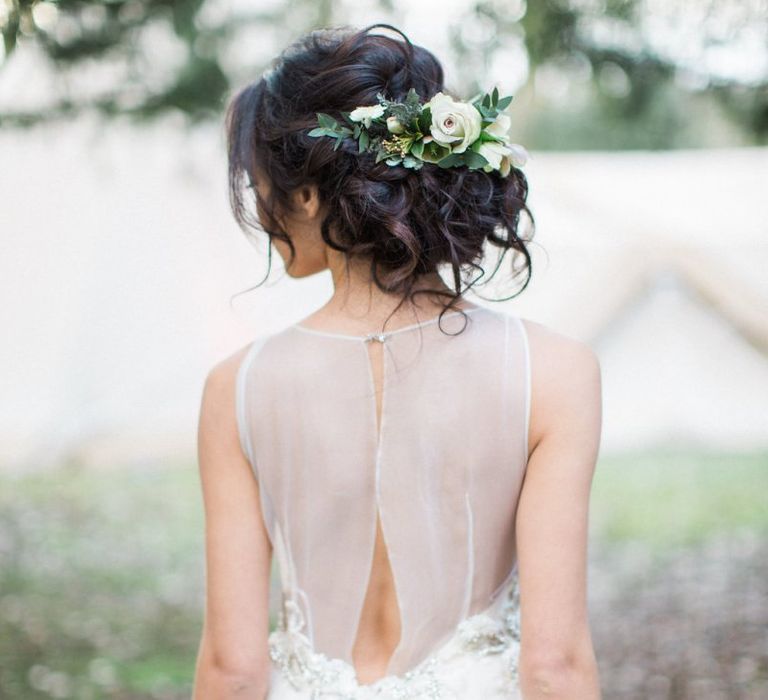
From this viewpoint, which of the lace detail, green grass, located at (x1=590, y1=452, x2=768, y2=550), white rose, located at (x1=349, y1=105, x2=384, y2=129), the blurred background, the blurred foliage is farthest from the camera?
green grass, located at (x1=590, y1=452, x2=768, y2=550)

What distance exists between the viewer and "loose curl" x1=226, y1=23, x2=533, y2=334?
1.34 m

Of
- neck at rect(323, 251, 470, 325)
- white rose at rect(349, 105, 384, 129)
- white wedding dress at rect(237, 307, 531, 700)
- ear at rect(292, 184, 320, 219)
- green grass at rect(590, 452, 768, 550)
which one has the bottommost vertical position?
green grass at rect(590, 452, 768, 550)

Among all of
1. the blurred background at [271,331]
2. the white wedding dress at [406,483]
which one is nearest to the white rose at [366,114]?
the white wedding dress at [406,483]

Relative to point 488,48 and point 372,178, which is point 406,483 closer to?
point 372,178

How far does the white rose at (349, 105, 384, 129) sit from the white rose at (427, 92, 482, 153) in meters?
0.08

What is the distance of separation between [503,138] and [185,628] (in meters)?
3.49

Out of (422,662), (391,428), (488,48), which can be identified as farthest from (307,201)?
(488,48)

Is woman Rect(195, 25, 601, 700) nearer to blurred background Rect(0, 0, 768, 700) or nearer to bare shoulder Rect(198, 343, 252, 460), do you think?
bare shoulder Rect(198, 343, 252, 460)

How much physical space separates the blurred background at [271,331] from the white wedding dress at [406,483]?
1.88 metres

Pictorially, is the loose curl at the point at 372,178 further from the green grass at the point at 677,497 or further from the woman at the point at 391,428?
the green grass at the point at 677,497

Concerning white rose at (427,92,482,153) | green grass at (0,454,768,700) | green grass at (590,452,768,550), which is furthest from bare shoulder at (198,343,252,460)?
green grass at (590,452,768,550)

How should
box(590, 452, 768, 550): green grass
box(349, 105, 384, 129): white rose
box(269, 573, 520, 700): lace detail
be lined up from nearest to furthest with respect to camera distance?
box(349, 105, 384, 129): white rose, box(269, 573, 520, 700): lace detail, box(590, 452, 768, 550): green grass

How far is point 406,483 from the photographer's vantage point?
1.39 m

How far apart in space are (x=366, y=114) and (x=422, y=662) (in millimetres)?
834
